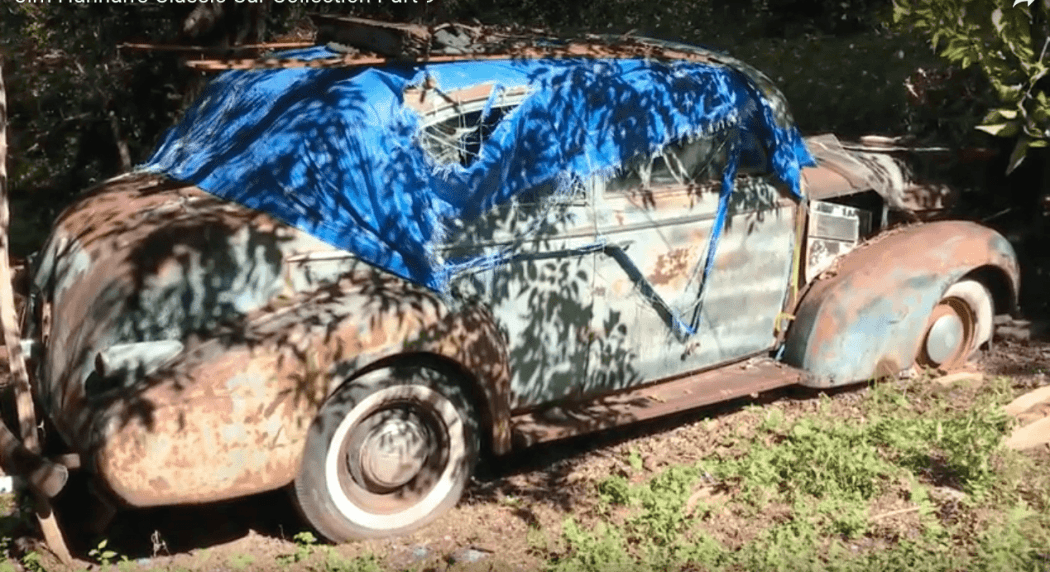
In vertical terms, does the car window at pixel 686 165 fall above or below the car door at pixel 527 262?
above

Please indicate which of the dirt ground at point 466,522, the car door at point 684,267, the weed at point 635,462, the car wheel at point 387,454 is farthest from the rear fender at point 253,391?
the weed at point 635,462

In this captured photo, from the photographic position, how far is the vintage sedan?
469 cm

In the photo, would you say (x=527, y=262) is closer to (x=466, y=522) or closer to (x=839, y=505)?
(x=466, y=522)

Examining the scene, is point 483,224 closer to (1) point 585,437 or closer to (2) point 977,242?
(1) point 585,437

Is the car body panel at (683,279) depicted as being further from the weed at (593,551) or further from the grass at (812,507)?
the weed at (593,551)

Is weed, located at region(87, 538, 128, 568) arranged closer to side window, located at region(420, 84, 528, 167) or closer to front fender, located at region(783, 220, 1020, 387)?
side window, located at region(420, 84, 528, 167)

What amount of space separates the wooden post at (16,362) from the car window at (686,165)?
2699mm

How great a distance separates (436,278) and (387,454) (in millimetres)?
797

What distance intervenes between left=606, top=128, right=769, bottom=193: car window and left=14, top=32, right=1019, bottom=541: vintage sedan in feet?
0.05

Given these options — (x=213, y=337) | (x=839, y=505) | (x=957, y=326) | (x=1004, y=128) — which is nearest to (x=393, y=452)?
(x=213, y=337)

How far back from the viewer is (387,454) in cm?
512

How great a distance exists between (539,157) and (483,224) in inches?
17.4

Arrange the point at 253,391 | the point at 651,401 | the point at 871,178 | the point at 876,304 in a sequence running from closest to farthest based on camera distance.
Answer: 1. the point at 253,391
2. the point at 651,401
3. the point at 876,304
4. the point at 871,178

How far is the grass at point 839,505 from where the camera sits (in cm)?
496
